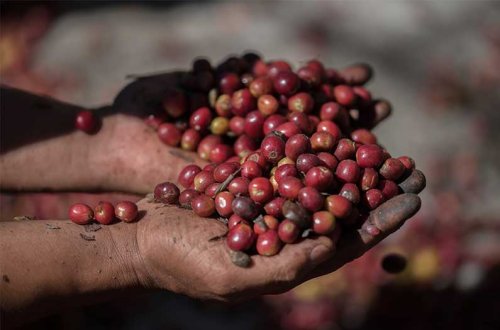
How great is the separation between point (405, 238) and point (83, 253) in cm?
319

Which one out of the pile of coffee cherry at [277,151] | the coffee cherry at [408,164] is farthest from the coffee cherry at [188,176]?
the coffee cherry at [408,164]

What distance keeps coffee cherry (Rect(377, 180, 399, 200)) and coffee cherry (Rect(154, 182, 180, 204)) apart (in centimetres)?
119

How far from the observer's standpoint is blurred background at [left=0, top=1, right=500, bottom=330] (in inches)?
199

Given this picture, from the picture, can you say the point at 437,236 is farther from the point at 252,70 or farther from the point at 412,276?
the point at 252,70

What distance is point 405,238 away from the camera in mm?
5457

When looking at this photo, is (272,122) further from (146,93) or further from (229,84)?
(146,93)

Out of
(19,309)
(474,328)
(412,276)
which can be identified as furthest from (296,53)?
(19,309)

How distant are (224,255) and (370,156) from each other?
104cm

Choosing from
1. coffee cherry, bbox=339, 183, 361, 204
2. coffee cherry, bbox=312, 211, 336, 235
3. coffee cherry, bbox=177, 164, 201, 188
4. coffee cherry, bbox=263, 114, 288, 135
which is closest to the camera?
coffee cherry, bbox=312, 211, 336, 235

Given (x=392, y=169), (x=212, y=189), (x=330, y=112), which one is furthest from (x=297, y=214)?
(x=330, y=112)

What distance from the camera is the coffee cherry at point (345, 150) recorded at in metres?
3.52

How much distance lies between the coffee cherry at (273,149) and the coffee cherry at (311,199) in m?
0.40

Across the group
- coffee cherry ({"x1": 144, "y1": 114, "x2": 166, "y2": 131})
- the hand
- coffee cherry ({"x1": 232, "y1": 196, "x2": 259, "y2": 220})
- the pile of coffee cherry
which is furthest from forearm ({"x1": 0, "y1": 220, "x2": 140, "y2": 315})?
coffee cherry ({"x1": 144, "y1": 114, "x2": 166, "y2": 131})

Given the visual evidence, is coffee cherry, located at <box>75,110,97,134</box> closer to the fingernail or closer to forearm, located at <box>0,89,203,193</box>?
forearm, located at <box>0,89,203,193</box>
